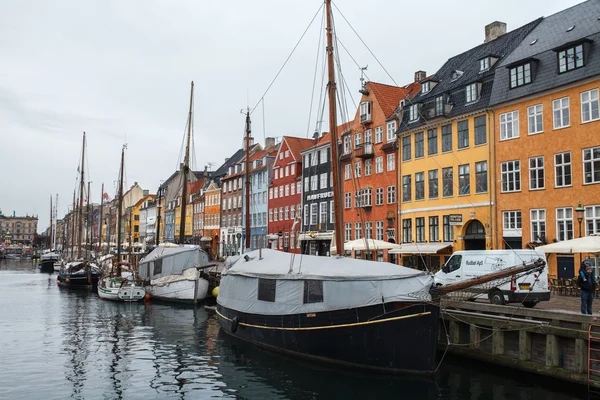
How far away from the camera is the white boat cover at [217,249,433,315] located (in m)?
17.2

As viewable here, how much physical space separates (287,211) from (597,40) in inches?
1622

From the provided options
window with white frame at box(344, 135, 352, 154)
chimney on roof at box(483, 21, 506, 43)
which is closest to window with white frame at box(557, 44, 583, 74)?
chimney on roof at box(483, 21, 506, 43)

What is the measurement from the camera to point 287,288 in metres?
20.1

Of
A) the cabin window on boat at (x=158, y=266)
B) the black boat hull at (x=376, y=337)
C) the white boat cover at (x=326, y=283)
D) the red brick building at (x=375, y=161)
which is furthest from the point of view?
the red brick building at (x=375, y=161)

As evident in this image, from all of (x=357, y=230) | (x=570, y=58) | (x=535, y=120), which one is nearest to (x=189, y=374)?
(x=535, y=120)

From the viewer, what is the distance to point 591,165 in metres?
30.9

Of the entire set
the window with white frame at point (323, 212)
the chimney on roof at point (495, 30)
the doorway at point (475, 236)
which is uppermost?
the chimney on roof at point (495, 30)

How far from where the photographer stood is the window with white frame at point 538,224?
3319 cm

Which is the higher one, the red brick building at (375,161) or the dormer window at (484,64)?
the dormer window at (484,64)

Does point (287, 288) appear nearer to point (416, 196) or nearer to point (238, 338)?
point (238, 338)

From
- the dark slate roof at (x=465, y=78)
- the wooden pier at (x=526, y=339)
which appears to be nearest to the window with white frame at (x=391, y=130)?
the dark slate roof at (x=465, y=78)

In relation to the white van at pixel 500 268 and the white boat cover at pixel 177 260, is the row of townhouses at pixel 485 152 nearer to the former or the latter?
the white van at pixel 500 268

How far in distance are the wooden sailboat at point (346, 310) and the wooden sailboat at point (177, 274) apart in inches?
739

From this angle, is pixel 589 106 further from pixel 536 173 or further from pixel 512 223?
pixel 512 223
